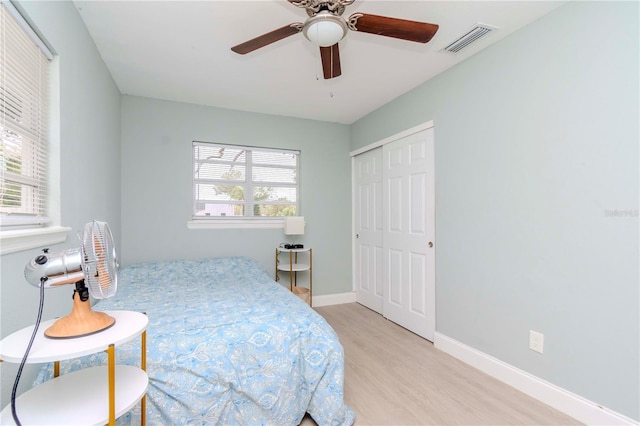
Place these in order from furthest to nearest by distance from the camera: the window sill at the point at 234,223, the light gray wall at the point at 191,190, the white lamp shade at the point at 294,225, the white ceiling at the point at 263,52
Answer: the white lamp shade at the point at 294,225
the window sill at the point at 234,223
the light gray wall at the point at 191,190
the white ceiling at the point at 263,52

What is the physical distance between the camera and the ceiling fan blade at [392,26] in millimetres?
1506

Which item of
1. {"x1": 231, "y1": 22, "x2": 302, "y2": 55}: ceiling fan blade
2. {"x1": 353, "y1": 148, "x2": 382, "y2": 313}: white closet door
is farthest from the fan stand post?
{"x1": 353, "y1": 148, "x2": 382, "y2": 313}: white closet door

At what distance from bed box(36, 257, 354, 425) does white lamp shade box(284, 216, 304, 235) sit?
1.63 m

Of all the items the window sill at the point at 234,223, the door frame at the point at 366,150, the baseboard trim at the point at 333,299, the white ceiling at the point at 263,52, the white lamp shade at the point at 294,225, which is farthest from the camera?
the baseboard trim at the point at 333,299

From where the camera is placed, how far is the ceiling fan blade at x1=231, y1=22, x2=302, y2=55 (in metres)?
1.59

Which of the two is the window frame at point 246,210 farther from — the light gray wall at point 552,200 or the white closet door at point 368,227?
the light gray wall at point 552,200

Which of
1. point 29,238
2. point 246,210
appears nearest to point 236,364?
point 29,238

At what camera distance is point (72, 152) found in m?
1.81

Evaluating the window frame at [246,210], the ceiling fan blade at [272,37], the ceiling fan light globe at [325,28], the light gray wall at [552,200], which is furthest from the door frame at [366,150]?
the ceiling fan blade at [272,37]

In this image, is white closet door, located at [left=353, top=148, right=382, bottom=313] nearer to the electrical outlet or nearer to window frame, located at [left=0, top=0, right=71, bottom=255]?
the electrical outlet

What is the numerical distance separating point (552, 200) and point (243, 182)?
3088 millimetres

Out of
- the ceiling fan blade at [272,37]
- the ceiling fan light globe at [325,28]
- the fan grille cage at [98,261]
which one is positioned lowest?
the fan grille cage at [98,261]

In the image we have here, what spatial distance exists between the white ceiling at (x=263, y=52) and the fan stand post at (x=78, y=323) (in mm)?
1788

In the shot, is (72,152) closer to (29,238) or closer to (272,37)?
(29,238)
